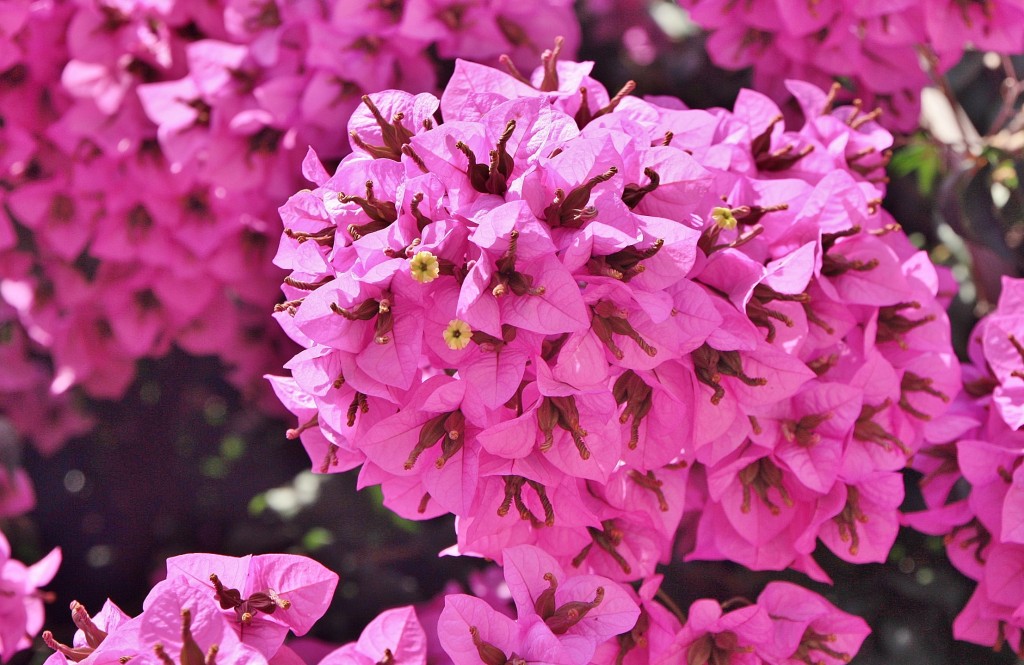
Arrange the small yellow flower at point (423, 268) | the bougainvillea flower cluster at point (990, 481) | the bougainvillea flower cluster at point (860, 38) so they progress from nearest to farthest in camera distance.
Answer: the small yellow flower at point (423, 268) → the bougainvillea flower cluster at point (990, 481) → the bougainvillea flower cluster at point (860, 38)

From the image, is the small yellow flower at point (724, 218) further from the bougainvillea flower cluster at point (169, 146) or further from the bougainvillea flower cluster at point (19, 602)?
the bougainvillea flower cluster at point (19, 602)

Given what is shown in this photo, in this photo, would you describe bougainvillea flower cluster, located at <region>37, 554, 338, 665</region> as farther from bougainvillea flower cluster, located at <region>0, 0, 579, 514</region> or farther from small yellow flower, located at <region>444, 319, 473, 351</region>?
bougainvillea flower cluster, located at <region>0, 0, 579, 514</region>

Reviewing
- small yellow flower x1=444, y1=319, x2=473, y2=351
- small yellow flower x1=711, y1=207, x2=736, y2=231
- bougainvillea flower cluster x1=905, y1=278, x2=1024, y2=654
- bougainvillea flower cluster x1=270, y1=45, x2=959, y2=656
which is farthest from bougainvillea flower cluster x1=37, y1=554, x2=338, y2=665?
bougainvillea flower cluster x1=905, y1=278, x2=1024, y2=654

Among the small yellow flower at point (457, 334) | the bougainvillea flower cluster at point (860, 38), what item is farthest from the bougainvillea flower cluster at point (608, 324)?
the bougainvillea flower cluster at point (860, 38)

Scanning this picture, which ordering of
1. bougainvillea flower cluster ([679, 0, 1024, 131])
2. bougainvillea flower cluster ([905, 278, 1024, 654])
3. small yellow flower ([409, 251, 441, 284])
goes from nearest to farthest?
small yellow flower ([409, 251, 441, 284]) → bougainvillea flower cluster ([905, 278, 1024, 654]) → bougainvillea flower cluster ([679, 0, 1024, 131])

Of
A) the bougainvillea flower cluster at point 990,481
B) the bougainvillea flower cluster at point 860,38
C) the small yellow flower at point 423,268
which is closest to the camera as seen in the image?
the small yellow flower at point 423,268

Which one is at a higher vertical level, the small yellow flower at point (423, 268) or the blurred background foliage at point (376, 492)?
the small yellow flower at point (423, 268)

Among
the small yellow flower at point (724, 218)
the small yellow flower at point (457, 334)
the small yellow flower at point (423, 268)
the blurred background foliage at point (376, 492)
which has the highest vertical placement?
the small yellow flower at point (423, 268)
